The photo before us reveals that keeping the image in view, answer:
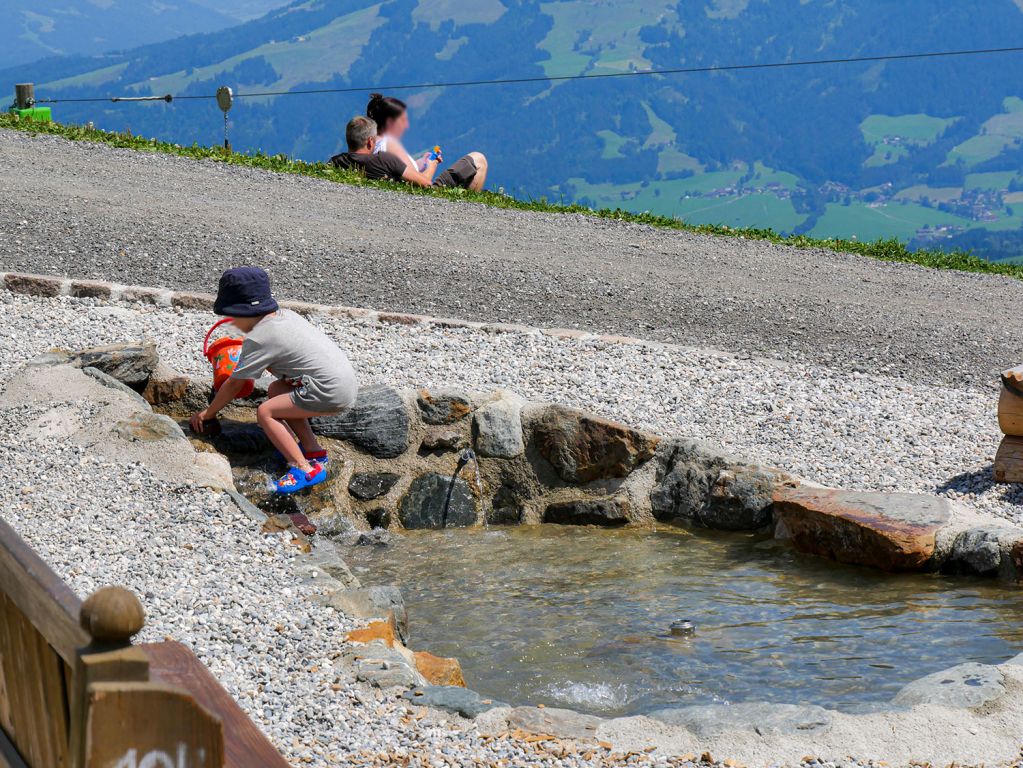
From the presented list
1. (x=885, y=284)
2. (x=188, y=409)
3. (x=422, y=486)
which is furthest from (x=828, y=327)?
(x=188, y=409)

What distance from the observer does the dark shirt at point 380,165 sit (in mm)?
13281

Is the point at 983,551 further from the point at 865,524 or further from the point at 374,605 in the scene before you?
the point at 374,605

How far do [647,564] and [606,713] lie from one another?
1.74 m

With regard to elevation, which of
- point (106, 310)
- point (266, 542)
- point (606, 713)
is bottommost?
point (606, 713)

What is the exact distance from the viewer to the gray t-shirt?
6113mm

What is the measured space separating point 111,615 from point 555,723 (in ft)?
7.42

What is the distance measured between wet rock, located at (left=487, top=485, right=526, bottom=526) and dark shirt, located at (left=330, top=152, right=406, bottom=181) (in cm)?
693

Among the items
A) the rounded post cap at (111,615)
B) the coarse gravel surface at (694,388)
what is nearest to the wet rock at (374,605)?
the coarse gravel surface at (694,388)

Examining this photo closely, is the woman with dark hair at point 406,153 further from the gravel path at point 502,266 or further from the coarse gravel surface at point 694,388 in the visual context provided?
the coarse gravel surface at point 694,388

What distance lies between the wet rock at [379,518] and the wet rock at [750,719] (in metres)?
3.19

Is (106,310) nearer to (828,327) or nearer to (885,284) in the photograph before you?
(828,327)

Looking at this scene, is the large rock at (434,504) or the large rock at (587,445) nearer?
the large rock at (587,445)

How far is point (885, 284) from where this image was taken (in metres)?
10.7

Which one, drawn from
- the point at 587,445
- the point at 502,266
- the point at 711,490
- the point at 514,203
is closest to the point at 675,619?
the point at 711,490
